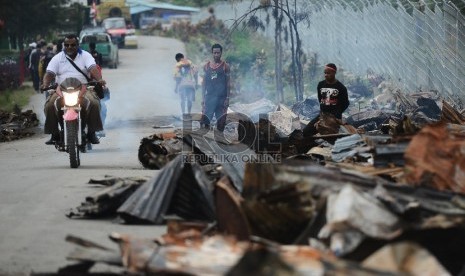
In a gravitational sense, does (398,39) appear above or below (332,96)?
below

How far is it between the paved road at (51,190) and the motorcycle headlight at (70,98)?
0.90m

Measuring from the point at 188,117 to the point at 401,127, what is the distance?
7.73 metres

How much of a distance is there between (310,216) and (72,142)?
763 centimetres

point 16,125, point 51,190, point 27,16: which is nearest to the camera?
point 51,190

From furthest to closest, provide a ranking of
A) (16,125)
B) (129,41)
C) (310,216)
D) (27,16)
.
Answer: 1. (129,41)
2. (27,16)
3. (16,125)
4. (310,216)

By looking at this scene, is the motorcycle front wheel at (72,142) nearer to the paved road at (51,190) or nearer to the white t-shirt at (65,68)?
the paved road at (51,190)

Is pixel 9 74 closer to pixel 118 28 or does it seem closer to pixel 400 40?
pixel 400 40

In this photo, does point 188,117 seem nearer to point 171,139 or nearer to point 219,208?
point 171,139

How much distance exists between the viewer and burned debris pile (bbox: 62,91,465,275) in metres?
6.87

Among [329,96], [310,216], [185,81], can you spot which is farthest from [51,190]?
[185,81]

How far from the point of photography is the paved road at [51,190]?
9.09 metres

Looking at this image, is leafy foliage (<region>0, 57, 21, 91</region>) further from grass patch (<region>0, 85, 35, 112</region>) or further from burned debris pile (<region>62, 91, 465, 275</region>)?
burned debris pile (<region>62, 91, 465, 275</region>)

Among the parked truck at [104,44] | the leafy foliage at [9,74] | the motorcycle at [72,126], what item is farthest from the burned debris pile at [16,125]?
the parked truck at [104,44]

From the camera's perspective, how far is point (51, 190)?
504 inches
